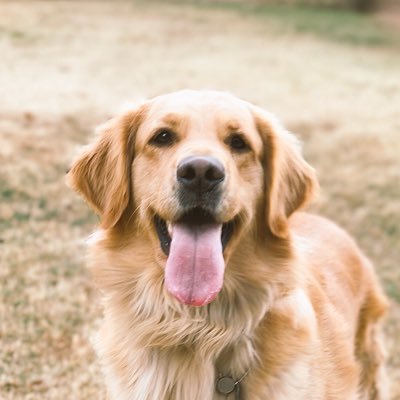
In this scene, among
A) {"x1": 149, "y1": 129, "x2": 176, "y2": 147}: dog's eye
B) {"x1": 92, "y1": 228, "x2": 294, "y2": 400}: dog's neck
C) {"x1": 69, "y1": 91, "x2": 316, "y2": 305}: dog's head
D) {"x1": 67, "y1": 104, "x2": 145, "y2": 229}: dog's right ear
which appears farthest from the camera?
{"x1": 67, "y1": 104, "x2": 145, "y2": 229}: dog's right ear

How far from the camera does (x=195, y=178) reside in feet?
9.86

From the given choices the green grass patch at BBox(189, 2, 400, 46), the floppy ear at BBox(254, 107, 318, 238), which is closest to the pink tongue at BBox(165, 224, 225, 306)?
the floppy ear at BBox(254, 107, 318, 238)

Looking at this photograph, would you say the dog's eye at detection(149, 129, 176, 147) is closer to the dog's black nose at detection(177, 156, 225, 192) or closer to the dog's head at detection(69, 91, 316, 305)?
the dog's head at detection(69, 91, 316, 305)

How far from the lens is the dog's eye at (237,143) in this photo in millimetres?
3398

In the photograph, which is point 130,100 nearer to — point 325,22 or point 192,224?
point 192,224

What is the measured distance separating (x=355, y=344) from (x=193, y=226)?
180 centimetres

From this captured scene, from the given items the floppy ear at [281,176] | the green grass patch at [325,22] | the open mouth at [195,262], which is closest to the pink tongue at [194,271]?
the open mouth at [195,262]

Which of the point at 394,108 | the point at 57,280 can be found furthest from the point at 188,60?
the point at 57,280

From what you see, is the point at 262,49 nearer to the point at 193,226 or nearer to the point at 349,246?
the point at 349,246

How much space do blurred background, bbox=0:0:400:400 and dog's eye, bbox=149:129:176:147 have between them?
1795 millimetres

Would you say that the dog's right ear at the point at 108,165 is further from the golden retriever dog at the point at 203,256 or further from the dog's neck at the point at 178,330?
the dog's neck at the point at 178,330

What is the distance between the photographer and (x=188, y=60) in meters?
17.3

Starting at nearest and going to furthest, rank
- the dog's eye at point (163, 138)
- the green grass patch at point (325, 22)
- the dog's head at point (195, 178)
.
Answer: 1. the dog's head at point (195, 178)
2. the dog's eye at point (163, 138)
3. the green grass patch at point (325, 22)

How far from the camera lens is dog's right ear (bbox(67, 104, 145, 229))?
11.5 feet
